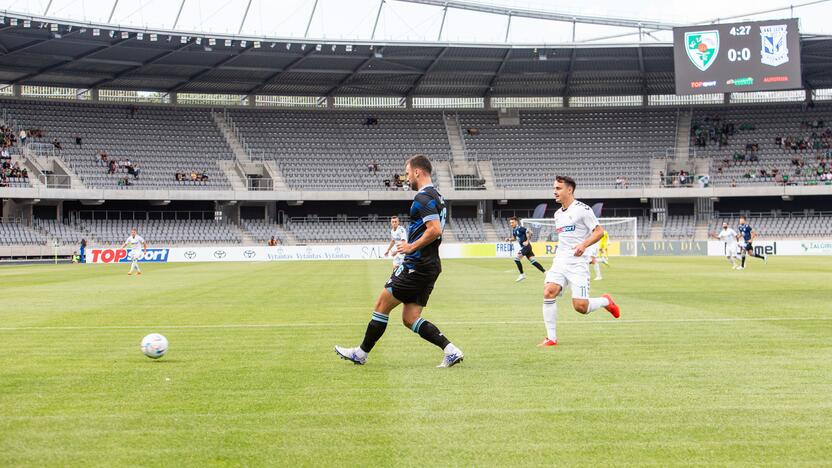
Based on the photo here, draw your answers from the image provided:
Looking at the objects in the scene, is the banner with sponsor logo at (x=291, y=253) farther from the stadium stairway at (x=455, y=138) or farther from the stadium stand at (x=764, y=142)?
the stadium stand at (x=764, y=142)

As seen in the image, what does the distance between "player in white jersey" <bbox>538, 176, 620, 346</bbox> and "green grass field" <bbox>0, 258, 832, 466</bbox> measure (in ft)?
1.66

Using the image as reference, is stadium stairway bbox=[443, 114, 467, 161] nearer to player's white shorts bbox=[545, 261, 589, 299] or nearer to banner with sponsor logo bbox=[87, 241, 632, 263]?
banner with sponsor logo bbox=[87, 241, 632, 263]

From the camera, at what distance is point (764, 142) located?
6675cm

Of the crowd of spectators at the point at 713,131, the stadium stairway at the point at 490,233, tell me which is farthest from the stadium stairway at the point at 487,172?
the crowd of spectators at the point at 713,131

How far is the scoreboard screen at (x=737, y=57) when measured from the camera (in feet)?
159

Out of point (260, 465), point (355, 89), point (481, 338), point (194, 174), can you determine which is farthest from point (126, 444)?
point (355, 89)

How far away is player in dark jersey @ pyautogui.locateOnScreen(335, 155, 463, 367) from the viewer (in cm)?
792

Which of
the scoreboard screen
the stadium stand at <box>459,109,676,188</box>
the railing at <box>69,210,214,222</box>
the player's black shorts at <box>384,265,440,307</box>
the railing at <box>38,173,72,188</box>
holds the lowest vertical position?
the railing at <box>69,210,214,222</box>

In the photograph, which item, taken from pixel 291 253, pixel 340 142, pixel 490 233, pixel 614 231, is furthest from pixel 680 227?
pixel 291 253

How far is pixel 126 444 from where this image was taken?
517 centimetres

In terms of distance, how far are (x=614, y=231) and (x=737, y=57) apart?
16.0m

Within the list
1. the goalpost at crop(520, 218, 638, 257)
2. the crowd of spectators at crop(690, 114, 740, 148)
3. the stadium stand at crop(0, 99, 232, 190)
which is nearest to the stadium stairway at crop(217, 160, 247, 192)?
the stadium stand at crop(0, 99, 232, 190)

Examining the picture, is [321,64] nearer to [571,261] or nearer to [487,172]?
[487,172]

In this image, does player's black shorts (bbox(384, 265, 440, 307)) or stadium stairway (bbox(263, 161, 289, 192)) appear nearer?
player's black shorts (bbox(384, 265, 440, 307))
